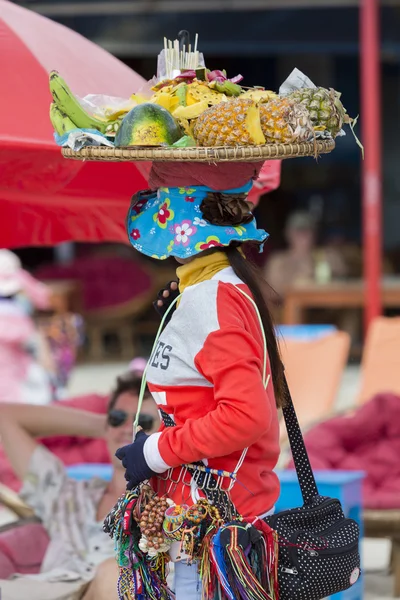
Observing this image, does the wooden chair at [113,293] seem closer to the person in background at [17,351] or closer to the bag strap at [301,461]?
the person in background at [17,351]

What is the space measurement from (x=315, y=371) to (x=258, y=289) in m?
4.52

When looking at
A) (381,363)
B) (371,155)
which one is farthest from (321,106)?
(371,155)

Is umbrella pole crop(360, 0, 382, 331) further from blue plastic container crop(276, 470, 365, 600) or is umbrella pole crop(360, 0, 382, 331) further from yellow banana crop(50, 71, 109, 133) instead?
yellow banana crop(50, 71, 109, 133)

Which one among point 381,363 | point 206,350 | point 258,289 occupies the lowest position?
point 381,363

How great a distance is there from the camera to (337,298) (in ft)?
33.9

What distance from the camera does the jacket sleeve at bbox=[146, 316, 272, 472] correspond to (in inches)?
90.6

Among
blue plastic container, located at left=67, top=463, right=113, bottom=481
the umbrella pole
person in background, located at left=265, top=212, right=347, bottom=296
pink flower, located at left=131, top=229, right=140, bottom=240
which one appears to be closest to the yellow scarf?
pink flower, located at left=131, top=229, right=140, bottom=240

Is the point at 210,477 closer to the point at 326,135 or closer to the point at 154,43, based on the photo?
the point at 326,135

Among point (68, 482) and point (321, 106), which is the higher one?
point (321, 106)

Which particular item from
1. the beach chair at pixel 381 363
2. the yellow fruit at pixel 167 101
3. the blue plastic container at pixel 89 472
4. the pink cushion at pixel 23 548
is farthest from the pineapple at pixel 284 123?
the beach chair at pixel 381 363

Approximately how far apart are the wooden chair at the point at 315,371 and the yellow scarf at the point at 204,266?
13.8ft

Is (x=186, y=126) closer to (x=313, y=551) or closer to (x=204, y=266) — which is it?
(x=204, y=266)

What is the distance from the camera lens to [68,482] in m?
3.80

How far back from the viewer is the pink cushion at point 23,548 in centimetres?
365
